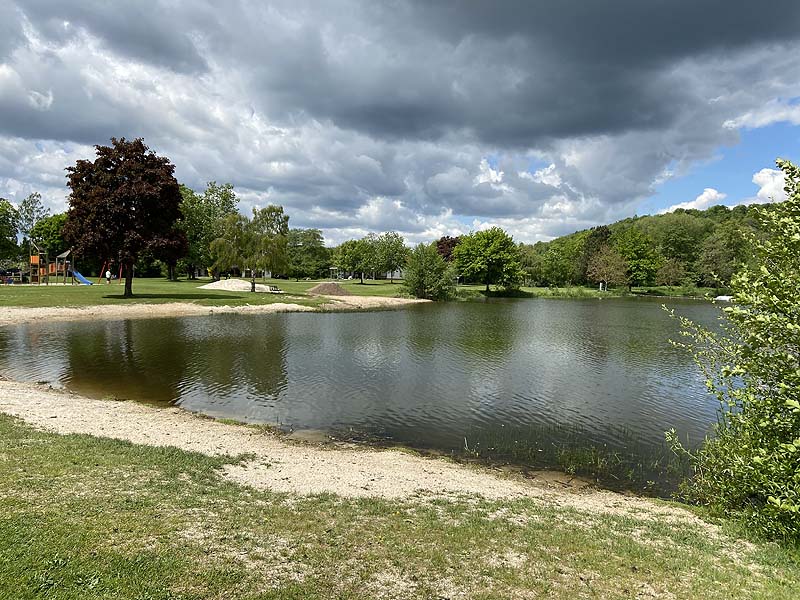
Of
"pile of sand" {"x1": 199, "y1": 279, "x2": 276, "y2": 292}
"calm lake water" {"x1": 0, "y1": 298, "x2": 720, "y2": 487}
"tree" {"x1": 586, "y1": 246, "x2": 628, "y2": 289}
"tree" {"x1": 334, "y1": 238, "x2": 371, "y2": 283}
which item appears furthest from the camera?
"tree" {"x1": 334, "y1": 238, "x2": 371, "y2": 283}

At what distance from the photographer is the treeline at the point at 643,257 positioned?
9769 cm

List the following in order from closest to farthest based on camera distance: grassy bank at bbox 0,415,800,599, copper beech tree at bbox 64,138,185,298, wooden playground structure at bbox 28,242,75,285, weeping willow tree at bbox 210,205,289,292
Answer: grassy bank at bbox 0,415,800,599
copper beech tree at bbox 64,138,185,298
weeping willow tree at bbox 210,205,289,292
wooden playground structure at bbox 28,242,75,285

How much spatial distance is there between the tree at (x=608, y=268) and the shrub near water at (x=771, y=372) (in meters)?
97.7

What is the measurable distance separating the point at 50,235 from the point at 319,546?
370ft

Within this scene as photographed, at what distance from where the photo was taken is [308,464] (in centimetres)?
1084

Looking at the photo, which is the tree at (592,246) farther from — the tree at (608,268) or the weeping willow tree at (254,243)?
the weeping willow tree at (254,243)

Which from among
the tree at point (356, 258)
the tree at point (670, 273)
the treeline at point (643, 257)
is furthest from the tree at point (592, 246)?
the tree at point (356, 258)

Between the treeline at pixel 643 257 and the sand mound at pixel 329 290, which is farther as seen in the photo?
the treeline at pixel 643 257

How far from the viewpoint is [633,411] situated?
17062 mm

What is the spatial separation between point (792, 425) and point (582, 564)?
3888 mm

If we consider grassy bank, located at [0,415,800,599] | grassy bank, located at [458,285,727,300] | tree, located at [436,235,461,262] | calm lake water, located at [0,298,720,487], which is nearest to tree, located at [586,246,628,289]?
grassy bank, located at [458,285,727,300]

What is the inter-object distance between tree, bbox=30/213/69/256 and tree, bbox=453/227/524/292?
78.7 metres

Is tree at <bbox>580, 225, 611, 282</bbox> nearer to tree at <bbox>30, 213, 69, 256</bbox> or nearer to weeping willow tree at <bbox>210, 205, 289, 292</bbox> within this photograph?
weeping willow tree at <bbox>210, 205, 289, 292</bbox>

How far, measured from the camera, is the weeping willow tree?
5962 cm
